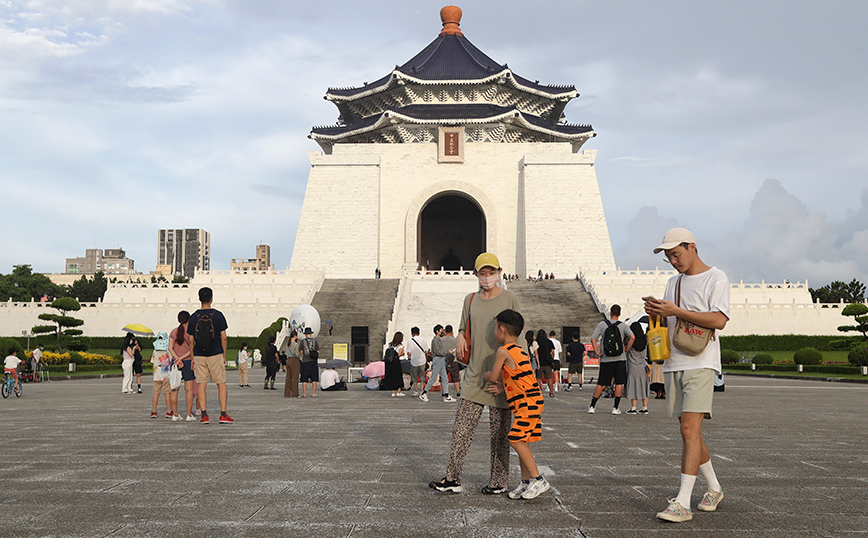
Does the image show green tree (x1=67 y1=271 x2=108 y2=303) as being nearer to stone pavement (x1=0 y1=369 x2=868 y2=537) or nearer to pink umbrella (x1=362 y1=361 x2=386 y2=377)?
pink umbrella (x1=362 y1=361 x2=386 y2=377)

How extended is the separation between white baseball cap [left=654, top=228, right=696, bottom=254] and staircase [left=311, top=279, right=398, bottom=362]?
21222 millimetres

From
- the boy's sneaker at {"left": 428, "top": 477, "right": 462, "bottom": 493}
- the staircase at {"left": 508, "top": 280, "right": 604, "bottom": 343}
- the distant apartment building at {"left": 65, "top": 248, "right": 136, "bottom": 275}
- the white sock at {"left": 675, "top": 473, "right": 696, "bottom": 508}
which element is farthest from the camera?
the distant apartment building at {"left": 65, "top": 248, "right": 136, "bottom": 275}

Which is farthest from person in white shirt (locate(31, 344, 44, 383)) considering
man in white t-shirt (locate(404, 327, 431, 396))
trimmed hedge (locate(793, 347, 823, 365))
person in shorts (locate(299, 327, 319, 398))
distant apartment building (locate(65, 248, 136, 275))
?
distant apartment building (locate(65, 248, 136, 275))

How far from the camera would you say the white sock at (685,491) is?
423 centimetres

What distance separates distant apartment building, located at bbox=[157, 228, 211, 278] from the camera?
156 meters

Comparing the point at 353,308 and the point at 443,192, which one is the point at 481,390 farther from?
the point at 443,192

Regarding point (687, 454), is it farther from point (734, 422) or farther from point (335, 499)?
point (734, 422)

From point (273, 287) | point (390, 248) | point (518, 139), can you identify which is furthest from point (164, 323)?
point (518, 139)

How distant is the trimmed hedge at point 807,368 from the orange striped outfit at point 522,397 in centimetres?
1907

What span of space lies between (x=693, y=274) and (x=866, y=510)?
1602 millimetres

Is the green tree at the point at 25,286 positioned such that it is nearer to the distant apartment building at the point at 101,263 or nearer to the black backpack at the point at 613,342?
the black backpack at the point at 613,342

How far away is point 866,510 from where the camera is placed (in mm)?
4344

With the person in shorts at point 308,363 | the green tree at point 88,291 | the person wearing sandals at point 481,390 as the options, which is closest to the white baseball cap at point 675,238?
the person wearing sandals at point 481,390

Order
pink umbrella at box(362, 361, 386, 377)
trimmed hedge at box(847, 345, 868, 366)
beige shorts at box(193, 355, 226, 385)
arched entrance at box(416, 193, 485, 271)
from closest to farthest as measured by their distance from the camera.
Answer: beige shorts at box(193, 355, 226, 385)
pink umbrella at box(362, 361, 386, 377)
trimmed hedge at box(847, 345, 868, 366)
arched entrance at box(416, 193, 485, 271)
